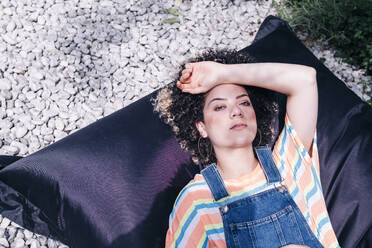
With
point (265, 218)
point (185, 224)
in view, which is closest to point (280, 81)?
point (265, 218)

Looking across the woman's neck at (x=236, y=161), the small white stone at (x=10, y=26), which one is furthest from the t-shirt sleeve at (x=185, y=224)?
the small white stone at (x=10, y=26)

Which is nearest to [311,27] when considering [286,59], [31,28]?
[286,59]

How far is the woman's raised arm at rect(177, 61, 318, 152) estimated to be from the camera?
2.12 m

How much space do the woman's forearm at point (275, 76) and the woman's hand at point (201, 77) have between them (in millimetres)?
43

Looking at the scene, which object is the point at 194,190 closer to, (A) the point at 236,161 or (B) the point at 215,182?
(B) the point at 215,182

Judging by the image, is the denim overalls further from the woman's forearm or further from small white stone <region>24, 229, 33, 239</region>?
small white stone <region>24, 229, 33, 239</region>

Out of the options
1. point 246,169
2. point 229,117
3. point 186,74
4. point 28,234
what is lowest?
point 28,234

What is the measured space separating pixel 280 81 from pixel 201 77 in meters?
0.46

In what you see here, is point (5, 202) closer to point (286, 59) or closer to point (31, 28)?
point (31, 28)

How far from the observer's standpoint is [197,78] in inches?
89.2

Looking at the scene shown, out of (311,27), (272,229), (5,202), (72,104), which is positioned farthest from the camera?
(311,27)

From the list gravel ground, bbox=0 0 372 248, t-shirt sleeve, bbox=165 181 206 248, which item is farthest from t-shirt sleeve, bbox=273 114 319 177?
gravel ground, bbox=0 0 372 248

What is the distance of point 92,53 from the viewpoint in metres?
3.42

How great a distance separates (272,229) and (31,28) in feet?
9.33
